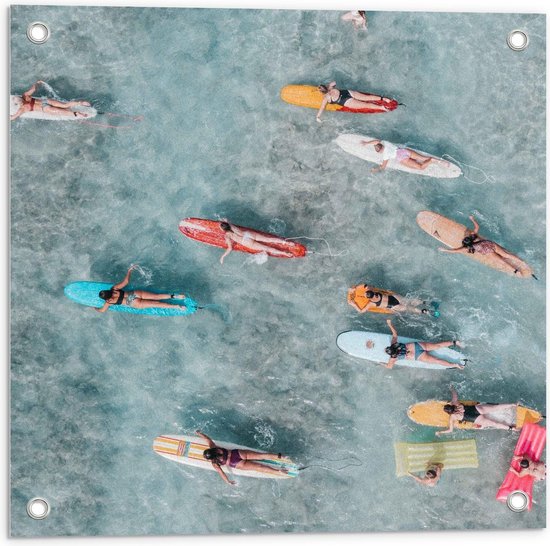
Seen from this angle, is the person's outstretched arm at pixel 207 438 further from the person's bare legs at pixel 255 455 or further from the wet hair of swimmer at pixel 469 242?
the wet hair of swimmer at pixel 469 242

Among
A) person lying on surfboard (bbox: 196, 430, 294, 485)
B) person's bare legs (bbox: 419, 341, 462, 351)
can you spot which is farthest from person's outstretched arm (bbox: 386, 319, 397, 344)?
person lying on surfboard (bbox: 196, 430, 294, 485)

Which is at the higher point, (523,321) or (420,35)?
(420,35)

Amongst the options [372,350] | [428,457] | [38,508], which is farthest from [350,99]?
[38,508]

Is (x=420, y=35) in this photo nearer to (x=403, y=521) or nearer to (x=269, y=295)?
(x=269, y=295)

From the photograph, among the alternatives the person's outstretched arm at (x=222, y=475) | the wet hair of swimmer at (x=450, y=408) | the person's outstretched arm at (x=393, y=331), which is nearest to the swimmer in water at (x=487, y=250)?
the person's outstretched arm at (x=393, y=331)

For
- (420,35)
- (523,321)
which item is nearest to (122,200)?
(420,35)

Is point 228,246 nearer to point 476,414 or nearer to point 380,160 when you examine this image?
point 380,160
